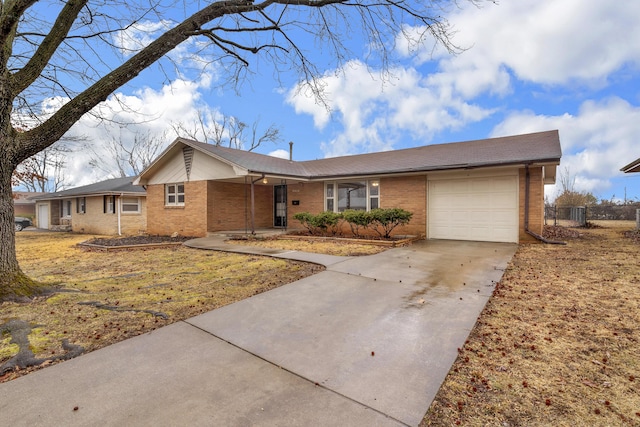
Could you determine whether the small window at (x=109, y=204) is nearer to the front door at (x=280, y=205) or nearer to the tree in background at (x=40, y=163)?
the tree in background at (x=40, y=163)

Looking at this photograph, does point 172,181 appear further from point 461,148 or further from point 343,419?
point 343,419

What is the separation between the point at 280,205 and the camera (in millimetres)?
17047

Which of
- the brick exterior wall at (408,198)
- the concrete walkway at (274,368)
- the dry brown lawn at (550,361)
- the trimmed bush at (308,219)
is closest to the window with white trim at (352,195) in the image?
the brick exterior wall at (408,198)

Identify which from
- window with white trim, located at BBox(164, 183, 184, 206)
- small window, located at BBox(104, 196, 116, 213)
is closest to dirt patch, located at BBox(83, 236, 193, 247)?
window with white trim, located at BBox(164, 183, 184, 206)

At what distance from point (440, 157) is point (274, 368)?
40.0 feet

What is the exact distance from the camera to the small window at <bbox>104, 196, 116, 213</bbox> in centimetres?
1891

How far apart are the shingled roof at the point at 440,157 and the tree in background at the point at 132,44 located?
16.9 feet

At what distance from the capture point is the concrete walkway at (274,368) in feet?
6.98

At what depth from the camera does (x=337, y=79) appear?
8039 mm

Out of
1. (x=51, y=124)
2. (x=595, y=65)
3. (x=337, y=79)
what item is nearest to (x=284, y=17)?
(x=337, y=79)

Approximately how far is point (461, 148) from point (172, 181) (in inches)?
565

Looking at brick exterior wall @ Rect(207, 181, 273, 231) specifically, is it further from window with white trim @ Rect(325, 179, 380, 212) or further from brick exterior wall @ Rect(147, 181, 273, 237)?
window with white trim @ Rect(325, 179, 380, 212)

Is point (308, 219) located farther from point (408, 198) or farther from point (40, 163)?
point (40, 163)

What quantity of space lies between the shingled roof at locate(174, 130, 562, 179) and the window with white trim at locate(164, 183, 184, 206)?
8.40 feet
